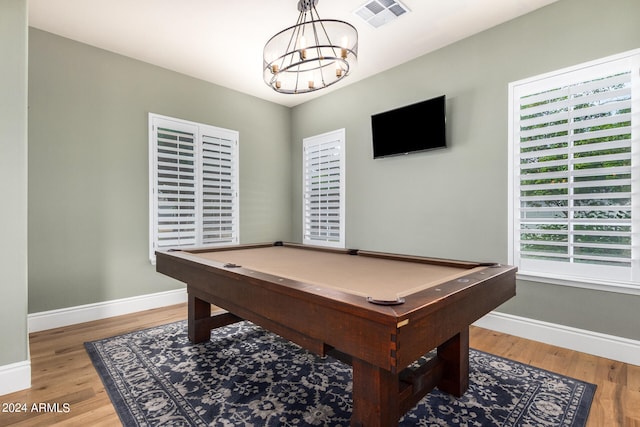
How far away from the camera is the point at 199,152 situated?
404cm

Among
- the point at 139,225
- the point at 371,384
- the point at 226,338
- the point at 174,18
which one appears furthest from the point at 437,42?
the point at 139,225

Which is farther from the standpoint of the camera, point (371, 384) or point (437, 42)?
point (437, 42)

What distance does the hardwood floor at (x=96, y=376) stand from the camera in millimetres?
1740

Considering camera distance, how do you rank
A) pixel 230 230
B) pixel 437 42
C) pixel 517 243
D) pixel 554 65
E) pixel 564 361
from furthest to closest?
pixel 230 230
pixel 437 42
pixel 517 243
pixel 554 65
pixel 564 361

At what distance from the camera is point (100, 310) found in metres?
3.32

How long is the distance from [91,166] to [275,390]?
2.93m

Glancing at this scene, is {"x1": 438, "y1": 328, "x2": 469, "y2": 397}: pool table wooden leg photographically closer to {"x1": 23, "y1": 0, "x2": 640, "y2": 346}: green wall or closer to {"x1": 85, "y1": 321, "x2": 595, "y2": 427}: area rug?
{"x1": 85, "y1": 321, "x2": 595, "y2": 427}: area rug

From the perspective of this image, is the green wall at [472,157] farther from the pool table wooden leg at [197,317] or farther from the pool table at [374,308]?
the pool table wooden leg at [197,317]

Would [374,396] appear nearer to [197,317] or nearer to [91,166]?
[197,317]

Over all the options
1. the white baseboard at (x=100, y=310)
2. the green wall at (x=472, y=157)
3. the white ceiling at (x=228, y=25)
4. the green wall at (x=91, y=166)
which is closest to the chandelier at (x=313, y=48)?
the white ceiling at (x=228, y=25)

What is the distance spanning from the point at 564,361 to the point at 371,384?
6.51 ft

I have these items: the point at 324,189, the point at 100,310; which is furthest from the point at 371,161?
the point at 100,310

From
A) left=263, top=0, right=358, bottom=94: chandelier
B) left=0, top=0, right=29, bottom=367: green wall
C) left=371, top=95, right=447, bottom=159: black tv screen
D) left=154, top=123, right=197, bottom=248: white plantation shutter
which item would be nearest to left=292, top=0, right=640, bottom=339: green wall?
left=371, top=95, right=447, bottom=159: black tv screen

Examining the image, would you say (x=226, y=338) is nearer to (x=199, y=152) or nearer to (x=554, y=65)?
(x=199, y=152)
